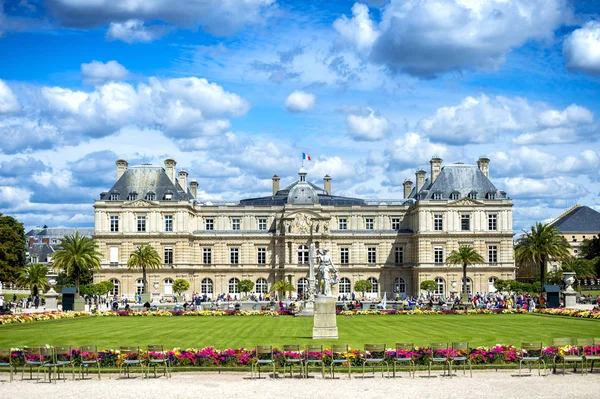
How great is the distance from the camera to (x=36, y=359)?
3011cm

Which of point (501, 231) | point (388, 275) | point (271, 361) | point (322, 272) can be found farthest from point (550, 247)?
point (271, 361)

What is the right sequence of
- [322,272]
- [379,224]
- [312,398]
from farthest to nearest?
[379,224] < [322,272] < [312,398]

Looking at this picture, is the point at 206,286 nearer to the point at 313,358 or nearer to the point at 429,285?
the point at 429,285

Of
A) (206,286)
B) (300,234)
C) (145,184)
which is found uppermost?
(145,184)

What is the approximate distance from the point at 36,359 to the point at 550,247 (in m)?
58.9

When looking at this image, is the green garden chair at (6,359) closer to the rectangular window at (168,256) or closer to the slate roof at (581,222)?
the rectangular window at (168,256)

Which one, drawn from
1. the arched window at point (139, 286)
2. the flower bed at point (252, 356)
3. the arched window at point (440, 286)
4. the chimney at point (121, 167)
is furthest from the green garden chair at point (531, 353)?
the chimney at point (121, 167)

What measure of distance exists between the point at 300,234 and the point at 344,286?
Result: 869 cm

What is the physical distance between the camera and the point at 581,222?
14575 cm

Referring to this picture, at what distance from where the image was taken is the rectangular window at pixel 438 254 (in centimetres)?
9993

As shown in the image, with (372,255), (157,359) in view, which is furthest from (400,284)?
(157,359)

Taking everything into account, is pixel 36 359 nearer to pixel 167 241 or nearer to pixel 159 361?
pixel 159 361

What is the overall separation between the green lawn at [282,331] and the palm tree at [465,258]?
29.8 metres

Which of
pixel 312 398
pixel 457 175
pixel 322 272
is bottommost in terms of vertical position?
pixel 312 398
